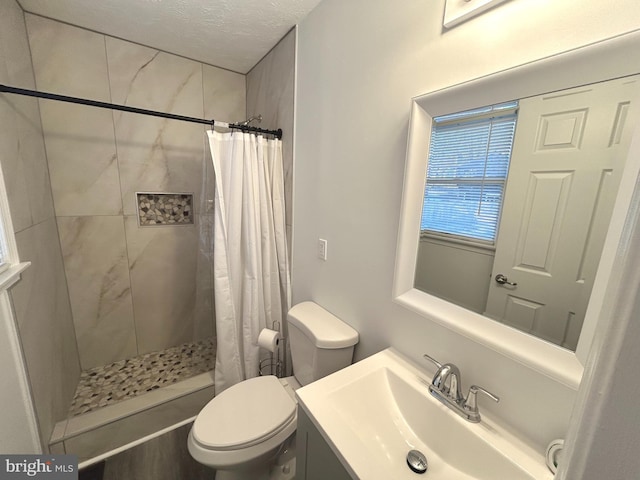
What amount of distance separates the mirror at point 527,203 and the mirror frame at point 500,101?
0.03m

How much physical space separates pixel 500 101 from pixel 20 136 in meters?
2.07

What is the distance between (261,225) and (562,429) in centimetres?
148

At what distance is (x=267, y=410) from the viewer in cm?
124

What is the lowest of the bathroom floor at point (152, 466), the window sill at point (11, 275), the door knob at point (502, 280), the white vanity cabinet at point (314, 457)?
the bathroom floor at point (152, 466)

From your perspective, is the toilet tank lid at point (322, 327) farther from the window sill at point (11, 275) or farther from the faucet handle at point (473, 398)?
the window sill at point (11, 275)

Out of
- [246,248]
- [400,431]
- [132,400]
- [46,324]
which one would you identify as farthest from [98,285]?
[400,431]

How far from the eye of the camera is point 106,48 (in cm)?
167

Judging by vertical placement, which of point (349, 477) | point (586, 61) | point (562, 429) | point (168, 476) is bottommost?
point (168, 476)

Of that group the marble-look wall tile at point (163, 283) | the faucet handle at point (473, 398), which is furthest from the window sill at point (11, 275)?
the faucet handle at point (473, 398)

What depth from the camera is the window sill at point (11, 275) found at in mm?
965

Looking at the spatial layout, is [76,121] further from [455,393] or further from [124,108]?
[455,393]

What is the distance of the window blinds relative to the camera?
0.80m

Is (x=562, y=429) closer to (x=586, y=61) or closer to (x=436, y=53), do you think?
(x=586, y=61)

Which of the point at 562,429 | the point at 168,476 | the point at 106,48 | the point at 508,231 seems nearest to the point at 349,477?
the point at 562,429
